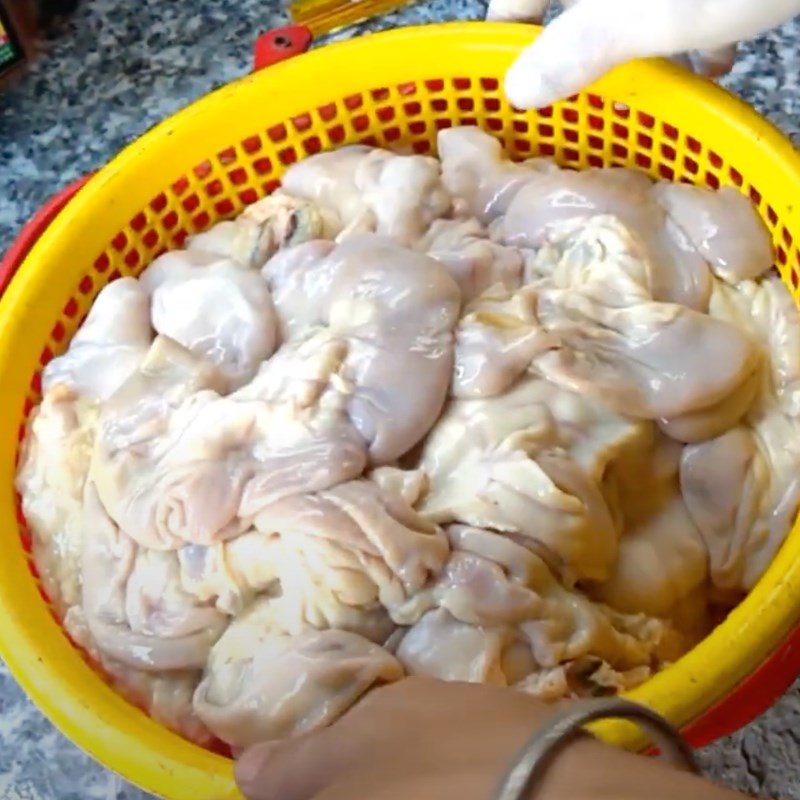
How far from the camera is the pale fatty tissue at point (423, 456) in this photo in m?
0.62

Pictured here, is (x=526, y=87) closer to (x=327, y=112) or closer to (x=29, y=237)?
(x=327, y=112)

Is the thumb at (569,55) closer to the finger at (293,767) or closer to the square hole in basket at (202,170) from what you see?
the square hole in basket at (202,170)

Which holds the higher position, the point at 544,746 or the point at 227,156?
the point at 544,746

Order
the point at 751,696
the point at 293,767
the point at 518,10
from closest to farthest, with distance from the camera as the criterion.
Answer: the point at 293,767 → the point at 751,696 → the point at 518,10

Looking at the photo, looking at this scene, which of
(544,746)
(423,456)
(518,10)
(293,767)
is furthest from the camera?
(518,10)

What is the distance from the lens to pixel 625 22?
0.64 m

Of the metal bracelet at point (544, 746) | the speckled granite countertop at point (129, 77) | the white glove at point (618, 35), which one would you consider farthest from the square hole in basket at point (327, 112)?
the metal bracelet at point (544, 746)

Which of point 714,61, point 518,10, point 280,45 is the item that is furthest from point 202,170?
point 714,61

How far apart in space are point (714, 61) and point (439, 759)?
1.96 feet

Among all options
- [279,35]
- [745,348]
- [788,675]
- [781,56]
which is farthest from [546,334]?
[781,56]

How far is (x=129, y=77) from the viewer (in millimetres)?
1127

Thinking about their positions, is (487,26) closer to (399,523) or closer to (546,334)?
(546,334)

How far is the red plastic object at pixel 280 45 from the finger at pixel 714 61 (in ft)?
0.99

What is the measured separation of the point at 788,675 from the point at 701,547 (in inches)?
4.2
